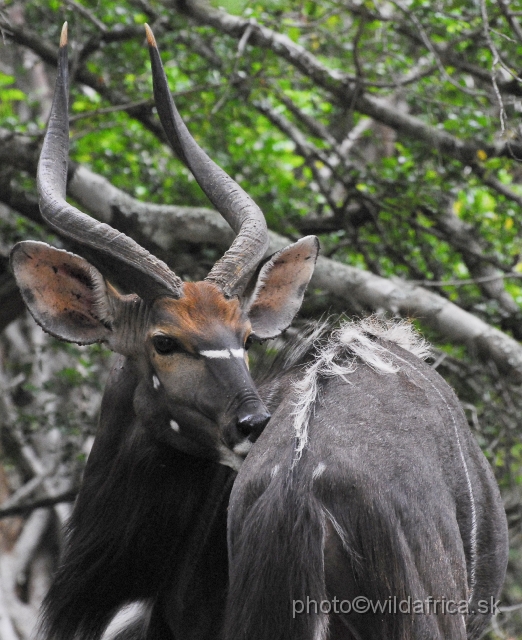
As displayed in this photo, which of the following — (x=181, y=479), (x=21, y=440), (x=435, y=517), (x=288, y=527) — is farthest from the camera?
(x=21, y=440)

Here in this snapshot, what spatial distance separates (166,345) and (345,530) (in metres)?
1.50

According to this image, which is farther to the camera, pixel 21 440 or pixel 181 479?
pixel 21 440

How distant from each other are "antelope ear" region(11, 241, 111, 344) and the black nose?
975 mm

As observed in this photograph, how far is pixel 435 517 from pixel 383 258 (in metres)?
4.89

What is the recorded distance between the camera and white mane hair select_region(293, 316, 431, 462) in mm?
3209

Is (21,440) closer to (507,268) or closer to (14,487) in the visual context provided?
(14,487)

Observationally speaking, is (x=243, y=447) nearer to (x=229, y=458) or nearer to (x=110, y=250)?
(x=229, y=458)

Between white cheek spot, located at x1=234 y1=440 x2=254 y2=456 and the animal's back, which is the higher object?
the animal's back

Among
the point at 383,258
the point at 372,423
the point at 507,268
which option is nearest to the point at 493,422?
the point at 507,268

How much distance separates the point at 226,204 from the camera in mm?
4691

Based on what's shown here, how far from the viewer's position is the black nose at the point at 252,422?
370cm

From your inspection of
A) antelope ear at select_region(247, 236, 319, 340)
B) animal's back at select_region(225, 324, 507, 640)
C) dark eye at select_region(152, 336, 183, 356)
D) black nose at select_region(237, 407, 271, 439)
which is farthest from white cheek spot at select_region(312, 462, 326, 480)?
antelope ear at select_region(247, 236, 319, 340)

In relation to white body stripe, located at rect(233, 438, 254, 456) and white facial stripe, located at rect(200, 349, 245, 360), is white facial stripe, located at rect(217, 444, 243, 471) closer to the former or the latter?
white body stripe, located at rect(233, 438, 254, 456)

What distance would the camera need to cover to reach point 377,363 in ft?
11.7
